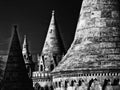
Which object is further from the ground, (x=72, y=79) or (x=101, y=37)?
(x=101, y=37)

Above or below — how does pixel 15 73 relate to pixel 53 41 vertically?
below

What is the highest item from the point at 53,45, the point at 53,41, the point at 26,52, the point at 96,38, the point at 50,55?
the point at 53,41

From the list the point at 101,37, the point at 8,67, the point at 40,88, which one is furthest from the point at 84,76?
the point at 40,88

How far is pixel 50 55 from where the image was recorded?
44938mm

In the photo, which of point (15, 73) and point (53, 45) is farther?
point (53, 45)

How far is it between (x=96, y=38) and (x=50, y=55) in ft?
50.7

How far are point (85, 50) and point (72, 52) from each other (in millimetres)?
1048

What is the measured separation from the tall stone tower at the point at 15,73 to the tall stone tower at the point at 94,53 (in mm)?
4841

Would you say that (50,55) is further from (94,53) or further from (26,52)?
(94,53)

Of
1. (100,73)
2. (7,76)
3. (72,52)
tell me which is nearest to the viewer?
(7,76)

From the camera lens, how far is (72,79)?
29.0 m

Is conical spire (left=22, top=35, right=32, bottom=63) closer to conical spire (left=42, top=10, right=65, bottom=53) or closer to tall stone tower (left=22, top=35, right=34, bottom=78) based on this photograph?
tall stone tower (left=22, top=35, right=34, bottom=78)

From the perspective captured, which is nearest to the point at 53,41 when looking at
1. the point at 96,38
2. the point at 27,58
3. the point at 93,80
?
the point at 27,58

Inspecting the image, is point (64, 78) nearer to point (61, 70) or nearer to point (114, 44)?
point (61, 70)
